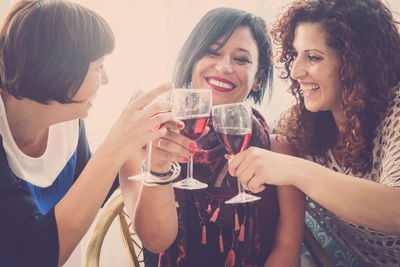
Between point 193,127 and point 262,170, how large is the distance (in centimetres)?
24

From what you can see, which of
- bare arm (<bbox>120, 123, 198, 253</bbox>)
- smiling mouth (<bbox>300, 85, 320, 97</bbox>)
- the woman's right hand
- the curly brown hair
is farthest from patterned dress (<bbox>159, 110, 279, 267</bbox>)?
the woman's right hand

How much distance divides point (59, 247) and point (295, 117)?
1136 mm

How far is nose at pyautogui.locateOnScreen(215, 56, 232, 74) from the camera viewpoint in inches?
52.7

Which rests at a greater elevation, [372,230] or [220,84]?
[220,84]

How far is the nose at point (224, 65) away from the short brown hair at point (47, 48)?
540mm

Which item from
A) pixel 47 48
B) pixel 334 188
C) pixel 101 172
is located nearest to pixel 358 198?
pixel 334 188

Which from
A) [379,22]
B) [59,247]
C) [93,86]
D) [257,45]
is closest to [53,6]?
[93,86]

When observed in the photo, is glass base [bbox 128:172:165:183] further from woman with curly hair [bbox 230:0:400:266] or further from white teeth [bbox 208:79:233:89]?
white teeth [bbox 208:79:233:89]

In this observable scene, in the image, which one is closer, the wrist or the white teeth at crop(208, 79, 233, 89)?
the wrist

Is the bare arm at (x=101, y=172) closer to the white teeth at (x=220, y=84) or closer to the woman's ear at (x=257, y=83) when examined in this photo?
the white teeth at (x=220, y=84)

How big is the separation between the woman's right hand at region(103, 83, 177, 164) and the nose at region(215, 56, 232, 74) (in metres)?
0.56

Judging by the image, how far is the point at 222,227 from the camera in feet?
4.37

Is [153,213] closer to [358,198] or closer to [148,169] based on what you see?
[148,169]

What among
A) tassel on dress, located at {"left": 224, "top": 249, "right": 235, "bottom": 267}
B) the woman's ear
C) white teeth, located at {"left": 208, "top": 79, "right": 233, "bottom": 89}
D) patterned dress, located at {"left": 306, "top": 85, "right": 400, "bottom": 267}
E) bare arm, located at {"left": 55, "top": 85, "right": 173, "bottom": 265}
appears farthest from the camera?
the woman's ear
